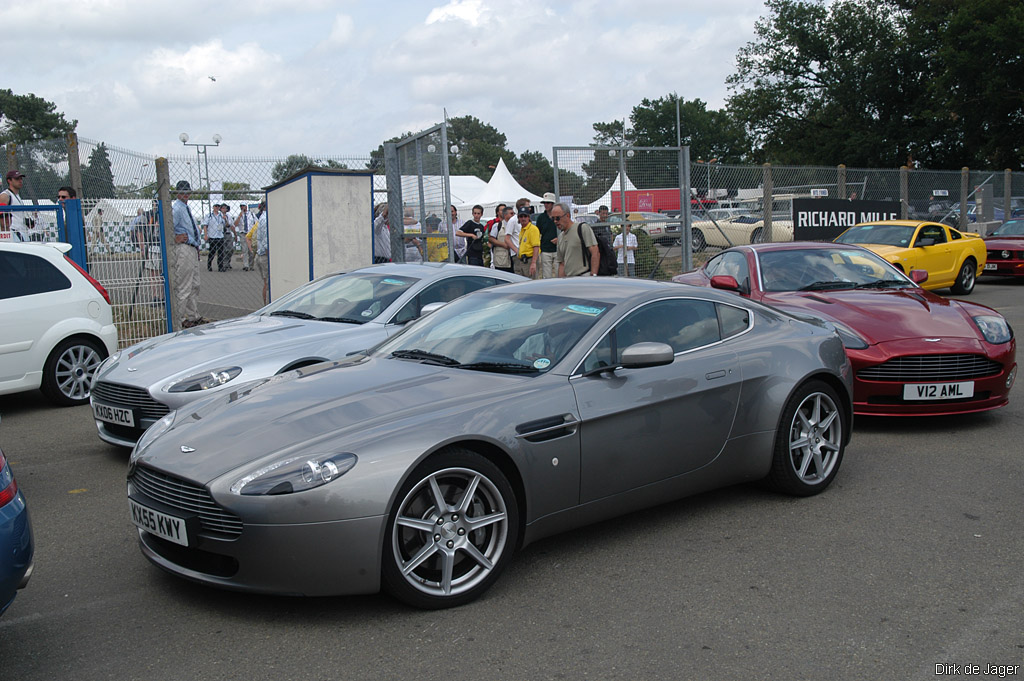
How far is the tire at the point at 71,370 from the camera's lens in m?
7.91

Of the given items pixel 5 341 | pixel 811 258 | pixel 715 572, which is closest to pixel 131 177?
pixel 5 341

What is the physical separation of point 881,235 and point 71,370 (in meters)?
14.0

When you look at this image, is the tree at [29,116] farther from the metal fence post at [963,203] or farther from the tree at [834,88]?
the metal fence post at [963,203]

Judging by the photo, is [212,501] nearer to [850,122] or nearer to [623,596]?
[623,596]

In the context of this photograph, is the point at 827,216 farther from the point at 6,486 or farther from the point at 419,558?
the point at 6,486

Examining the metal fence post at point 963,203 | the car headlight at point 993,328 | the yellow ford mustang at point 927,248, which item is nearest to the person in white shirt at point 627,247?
the yellow ford mustang at point 927,248

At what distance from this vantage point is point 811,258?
8.14 m

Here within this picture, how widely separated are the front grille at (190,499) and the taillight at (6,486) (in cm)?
56

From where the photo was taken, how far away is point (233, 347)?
635 cm

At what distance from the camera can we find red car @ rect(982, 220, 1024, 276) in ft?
61.9

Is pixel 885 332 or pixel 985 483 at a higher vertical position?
pixel 885 332

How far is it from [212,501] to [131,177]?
9442 mm

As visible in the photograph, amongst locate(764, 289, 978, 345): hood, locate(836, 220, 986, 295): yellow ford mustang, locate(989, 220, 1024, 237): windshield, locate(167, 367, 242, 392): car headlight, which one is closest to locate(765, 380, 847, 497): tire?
locate(764, 289, 978, 345): hood

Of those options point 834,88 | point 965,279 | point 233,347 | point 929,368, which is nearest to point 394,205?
point 233,347
